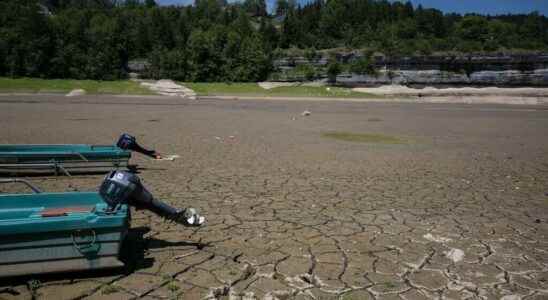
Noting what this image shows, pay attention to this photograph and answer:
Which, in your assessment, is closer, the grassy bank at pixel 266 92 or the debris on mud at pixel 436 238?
the debris on mud at pixel 436 238

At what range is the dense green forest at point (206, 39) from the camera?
66875 mm

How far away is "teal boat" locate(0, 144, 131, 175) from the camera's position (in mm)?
9539

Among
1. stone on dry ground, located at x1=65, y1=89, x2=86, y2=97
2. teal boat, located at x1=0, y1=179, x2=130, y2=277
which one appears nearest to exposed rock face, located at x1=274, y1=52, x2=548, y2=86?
stone on dry ground, located at x1=65, y1=89, x2=86, y2=97

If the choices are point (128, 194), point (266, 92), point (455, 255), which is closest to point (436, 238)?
point (455, 255)

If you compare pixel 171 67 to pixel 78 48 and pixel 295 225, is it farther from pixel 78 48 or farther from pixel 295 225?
pixel 295 225

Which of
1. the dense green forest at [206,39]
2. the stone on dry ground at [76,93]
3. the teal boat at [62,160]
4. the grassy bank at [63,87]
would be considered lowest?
the teal boat at [62,160]

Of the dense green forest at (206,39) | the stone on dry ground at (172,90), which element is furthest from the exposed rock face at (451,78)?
the stone on dry ground at (172,90)

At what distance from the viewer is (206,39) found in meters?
77.1

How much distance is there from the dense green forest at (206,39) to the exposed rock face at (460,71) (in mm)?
2836

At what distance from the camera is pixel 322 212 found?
24.4ft

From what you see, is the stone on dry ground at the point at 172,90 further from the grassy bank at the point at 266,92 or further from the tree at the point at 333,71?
the tree at the point at 333,71

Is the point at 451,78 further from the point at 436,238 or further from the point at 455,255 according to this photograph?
the point at 455,255

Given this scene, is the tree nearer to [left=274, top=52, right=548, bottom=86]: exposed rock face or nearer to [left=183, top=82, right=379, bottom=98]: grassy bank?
[left=274, top=52, right=548, bottom=86]: exposed rock face

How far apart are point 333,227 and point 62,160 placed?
6.37 meters
